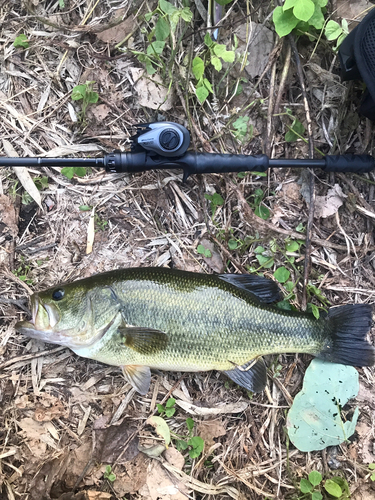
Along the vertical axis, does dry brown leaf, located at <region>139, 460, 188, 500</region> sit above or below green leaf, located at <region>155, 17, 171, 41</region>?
below

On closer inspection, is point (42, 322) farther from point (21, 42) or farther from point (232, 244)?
point (21, 42)

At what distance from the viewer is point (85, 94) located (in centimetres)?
314

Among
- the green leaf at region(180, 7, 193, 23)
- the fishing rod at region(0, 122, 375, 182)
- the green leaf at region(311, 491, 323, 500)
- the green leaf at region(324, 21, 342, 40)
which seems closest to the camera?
the fishing rod at region(0, 122, 375, 182)

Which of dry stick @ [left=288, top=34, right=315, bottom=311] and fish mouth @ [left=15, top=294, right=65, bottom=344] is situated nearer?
fish mouth @ [left=15, top=294, right=65, bottom=344]

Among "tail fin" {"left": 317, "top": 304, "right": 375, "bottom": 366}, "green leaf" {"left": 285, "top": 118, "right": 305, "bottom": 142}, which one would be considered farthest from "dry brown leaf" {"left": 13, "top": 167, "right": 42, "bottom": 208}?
"tail fin" {"left": 317, "top": 304, "right": 375, "bottom": 366}

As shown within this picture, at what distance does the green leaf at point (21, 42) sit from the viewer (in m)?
3.17

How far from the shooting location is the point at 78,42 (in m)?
3.22

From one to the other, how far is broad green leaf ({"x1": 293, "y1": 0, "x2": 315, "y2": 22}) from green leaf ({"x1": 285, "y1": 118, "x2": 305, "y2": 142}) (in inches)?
29.1

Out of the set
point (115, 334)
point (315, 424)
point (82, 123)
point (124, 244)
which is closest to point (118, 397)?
point (115, 334)

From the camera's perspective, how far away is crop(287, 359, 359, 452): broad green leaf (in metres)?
3.15

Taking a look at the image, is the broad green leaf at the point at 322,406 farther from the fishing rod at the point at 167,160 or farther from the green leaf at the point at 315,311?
the fishing rod at the point at 167,160

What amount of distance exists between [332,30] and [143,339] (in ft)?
9.13

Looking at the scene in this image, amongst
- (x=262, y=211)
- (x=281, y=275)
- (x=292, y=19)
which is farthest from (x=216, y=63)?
(x=281, y=275)

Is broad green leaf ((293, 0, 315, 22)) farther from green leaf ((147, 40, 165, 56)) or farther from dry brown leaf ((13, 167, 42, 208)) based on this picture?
dry brown leaf ((13, 167, 42, 208))
